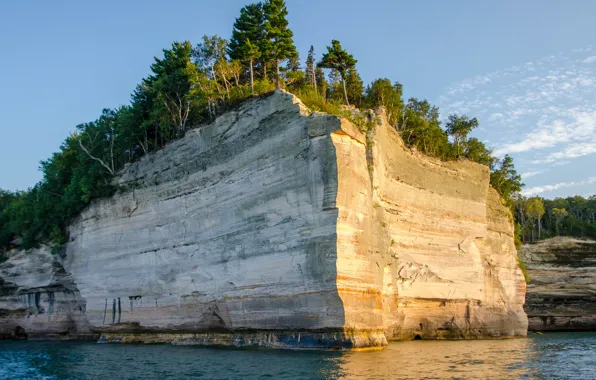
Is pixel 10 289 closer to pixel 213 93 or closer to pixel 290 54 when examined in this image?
pixel 213 93

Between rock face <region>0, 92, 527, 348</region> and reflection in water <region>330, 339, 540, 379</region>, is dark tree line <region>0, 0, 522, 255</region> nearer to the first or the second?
rock face <region>0, 92, 527, 348</region>

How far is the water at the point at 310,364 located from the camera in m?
15.0

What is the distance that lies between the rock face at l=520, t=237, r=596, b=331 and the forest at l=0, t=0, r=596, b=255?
10253 mm

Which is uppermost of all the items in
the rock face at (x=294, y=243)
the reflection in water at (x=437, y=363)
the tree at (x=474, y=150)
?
the tree at (x=474, y=150)

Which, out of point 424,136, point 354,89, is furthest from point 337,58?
point 424,136

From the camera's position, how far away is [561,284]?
137ft

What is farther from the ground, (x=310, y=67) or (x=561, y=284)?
(x=310, y=67)

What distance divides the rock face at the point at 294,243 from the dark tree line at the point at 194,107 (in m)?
1.99

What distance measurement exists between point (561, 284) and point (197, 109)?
98.0 feet

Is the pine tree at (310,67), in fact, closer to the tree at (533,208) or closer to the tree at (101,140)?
the tree at (101,140)

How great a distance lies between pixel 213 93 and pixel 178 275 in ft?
29.9

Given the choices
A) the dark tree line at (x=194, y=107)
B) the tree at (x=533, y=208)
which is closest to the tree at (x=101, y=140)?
the dark tree line at (x=194, y=107)

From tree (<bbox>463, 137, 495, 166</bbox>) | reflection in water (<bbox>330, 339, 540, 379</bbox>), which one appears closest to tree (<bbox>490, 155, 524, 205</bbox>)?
tree (<bbox>463, 137, 495, 166</bbox>)

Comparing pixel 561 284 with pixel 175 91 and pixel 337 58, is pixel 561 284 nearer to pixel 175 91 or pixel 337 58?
pixel 337 58
